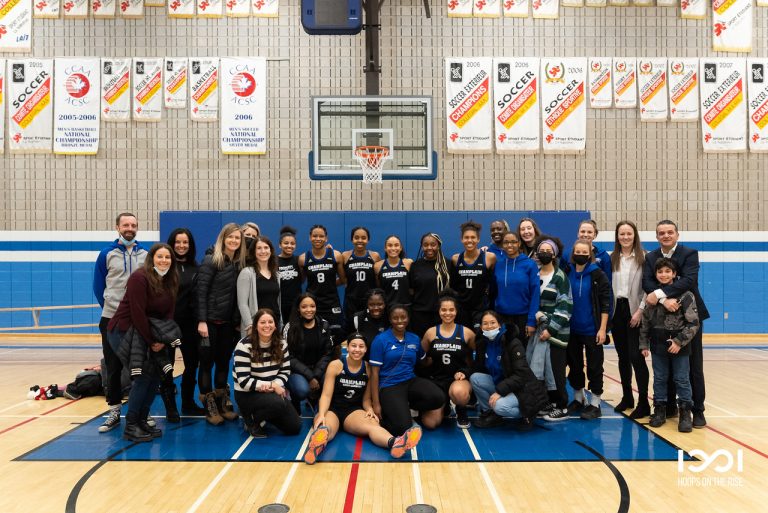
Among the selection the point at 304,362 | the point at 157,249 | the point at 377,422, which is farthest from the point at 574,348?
the point at 157,249

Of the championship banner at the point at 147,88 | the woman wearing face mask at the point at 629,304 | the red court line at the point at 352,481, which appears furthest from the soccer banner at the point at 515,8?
the red court line at the point at 352,481

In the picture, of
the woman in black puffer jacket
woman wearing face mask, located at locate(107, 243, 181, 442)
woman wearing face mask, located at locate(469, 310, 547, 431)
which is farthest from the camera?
the woman in black puffer jacket

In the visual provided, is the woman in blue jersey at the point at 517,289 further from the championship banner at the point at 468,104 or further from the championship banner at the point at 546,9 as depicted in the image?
the championship banner at the point at 546,9

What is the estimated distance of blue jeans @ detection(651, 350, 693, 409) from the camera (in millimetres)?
4996

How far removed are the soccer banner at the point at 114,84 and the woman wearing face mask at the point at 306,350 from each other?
760 cm

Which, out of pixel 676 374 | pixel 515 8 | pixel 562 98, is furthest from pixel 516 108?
pixel 676 374

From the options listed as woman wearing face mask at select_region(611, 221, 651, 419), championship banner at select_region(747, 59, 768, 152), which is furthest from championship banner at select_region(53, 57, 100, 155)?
championship banner at select_region(747, 59, 768, 152)

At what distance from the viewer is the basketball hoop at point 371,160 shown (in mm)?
9859

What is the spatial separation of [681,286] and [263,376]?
3.58 meters

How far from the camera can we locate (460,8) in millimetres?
10938

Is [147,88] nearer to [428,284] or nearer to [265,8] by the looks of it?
[265,8]

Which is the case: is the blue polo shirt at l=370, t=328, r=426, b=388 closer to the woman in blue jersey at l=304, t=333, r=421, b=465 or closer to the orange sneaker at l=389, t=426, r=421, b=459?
the woman in blue jersey at l=304, t=333, r=421, b=465

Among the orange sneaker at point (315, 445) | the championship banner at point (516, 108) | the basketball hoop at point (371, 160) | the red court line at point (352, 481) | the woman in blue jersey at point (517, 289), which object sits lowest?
the red court line at point (352, 481)

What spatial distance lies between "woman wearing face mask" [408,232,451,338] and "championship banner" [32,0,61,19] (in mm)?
9393
